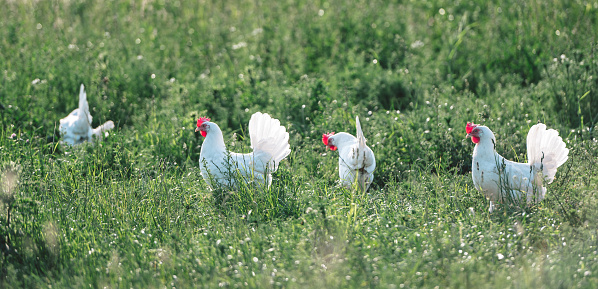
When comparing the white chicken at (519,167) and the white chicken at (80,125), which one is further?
the white chicken at (80,125)

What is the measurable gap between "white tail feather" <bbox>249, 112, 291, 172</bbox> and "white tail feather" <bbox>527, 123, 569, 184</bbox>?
1.86m

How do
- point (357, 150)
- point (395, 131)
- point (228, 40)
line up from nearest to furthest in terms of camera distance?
1. point (357, 150)
2. point (395, 131)
3. point (228, 40)

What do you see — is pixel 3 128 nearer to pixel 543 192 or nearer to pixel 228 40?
pixel 228 40

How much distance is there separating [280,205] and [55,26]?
567 cm

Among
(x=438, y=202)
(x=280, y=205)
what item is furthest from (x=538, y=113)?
(x=280, y=205)

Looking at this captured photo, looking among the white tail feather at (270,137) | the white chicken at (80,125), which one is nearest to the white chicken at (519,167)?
the white tail feather at (270,137)

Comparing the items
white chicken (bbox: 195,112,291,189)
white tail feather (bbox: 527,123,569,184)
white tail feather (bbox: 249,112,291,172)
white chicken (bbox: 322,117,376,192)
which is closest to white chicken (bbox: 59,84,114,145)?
white chicken (bbox: 195,112,291,189)

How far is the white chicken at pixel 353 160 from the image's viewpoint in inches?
170

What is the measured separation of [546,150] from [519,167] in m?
0.25

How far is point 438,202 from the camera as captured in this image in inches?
156

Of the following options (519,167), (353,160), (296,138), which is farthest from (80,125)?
(519,167)

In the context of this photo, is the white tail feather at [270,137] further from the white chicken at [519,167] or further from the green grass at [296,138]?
the white chicken at [519,167]

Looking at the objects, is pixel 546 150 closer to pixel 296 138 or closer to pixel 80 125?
pixel 296 138

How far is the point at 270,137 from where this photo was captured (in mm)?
4332
